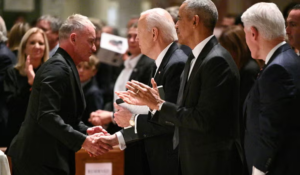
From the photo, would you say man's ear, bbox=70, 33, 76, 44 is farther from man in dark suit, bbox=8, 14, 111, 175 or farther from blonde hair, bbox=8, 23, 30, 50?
blonde hair, bbox=8, 23, 30, 50

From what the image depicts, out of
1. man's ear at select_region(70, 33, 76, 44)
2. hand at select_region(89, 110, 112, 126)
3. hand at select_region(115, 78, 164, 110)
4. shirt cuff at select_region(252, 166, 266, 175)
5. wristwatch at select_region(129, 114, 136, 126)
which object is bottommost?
hand at select_region(89, 110, 112, 126)

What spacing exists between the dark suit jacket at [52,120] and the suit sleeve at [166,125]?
42cm

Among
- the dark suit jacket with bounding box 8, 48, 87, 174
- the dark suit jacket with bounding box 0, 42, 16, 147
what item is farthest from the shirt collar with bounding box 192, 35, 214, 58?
the dark suit jacket with bounding box 0, 42, 16, 147

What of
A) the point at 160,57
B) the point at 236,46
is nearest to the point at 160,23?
the point at 160,57

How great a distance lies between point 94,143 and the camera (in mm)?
3777

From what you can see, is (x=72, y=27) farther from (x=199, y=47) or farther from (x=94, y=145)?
(x=199, y=47)

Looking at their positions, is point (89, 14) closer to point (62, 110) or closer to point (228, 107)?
point (62, 110)

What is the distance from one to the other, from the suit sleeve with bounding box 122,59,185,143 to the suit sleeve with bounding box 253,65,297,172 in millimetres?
933

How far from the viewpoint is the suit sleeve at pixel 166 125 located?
12.1 feet

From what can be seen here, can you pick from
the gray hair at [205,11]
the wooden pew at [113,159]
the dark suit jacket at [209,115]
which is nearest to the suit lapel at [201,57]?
the dark suit jacket at [209,115]

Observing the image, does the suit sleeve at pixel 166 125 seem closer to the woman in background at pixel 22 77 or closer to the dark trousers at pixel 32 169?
the dark trousers at pixel 32 169

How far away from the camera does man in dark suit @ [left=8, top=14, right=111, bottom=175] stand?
11.8ft

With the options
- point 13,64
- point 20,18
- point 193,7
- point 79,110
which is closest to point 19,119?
point 13,64

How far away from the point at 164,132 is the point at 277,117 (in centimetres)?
112
